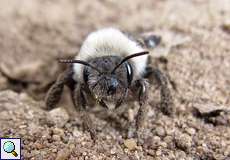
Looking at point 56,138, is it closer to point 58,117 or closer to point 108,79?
point 58,117

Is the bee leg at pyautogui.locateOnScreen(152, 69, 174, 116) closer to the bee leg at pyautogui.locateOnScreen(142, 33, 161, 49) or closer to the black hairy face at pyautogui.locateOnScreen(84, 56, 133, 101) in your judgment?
Answer: the black hairy face at pyautogui.locateOnScreen(84, 56, 133, 101)

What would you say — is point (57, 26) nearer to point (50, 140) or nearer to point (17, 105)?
point (17, 105)

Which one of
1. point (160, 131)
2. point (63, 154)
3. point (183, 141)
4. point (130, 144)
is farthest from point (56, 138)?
point (183, 141)

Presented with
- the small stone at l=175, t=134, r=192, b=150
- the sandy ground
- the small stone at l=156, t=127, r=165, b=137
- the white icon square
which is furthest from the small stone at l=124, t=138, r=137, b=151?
the white icon square

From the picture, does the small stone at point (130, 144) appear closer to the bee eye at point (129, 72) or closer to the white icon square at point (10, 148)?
the bee eye at point (129, 72)

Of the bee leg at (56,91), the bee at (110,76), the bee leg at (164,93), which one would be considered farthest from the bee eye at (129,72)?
the bee leg at (56,91)

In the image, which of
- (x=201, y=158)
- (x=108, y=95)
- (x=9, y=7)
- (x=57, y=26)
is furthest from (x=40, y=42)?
(x=201, y=158)
